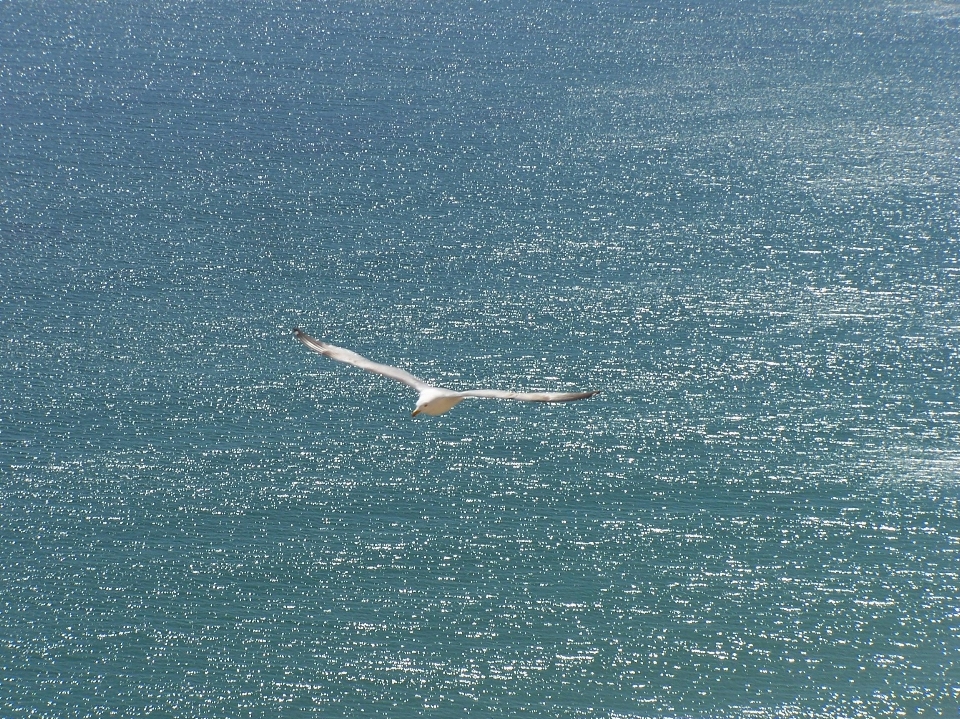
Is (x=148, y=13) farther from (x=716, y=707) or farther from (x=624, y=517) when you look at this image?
(x=716, y=707)

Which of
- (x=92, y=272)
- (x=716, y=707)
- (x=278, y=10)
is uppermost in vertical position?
(x=278, y=10)

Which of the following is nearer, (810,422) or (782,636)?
(782,636)

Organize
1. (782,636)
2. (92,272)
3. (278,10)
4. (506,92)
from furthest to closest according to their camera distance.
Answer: (278,10)
(506,92)
(92,272)
(782,636)

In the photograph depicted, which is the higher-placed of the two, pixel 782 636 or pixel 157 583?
pixel 157 583

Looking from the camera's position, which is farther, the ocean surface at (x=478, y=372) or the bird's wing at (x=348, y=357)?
the ocean surface at (x=478, y=372)

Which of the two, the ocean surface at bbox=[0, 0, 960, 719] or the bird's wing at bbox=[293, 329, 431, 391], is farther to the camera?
the ocean surface at bbox=[0, 0, 960, 719]

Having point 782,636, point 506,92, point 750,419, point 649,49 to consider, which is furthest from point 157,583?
point 649,49

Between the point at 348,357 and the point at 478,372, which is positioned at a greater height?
the point at 348,357

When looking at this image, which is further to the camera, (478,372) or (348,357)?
(478,372)
